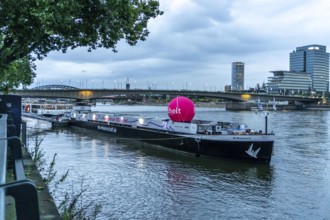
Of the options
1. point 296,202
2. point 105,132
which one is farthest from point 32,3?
point 105,132

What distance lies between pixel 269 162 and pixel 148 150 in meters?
12.5

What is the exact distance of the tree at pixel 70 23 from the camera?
1041cm

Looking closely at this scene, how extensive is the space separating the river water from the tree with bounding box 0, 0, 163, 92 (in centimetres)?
729

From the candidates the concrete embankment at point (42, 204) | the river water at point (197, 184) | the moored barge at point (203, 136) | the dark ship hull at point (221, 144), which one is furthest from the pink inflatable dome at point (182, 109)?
the concrete embankment at point (42, 204)

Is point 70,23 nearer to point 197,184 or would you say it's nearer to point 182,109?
point 197,184

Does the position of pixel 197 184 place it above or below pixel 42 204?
below

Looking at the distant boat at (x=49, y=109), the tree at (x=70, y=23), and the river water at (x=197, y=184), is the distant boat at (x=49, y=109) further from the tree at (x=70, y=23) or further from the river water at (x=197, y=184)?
the tree at (x=70, y=23)

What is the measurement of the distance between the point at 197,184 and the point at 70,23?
13540mm

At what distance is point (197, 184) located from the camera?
21797mm

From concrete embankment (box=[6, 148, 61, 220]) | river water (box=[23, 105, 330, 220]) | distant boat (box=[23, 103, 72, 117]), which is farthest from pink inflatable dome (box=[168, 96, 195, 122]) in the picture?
distant boat (box=[23, 103, 72, 117])

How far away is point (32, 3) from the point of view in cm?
1088

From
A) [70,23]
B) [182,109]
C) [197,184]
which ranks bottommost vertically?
[197,184]

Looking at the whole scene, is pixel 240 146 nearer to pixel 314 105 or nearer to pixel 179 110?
pixel 179 110

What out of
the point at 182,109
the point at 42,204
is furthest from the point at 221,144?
the point at 42,204
